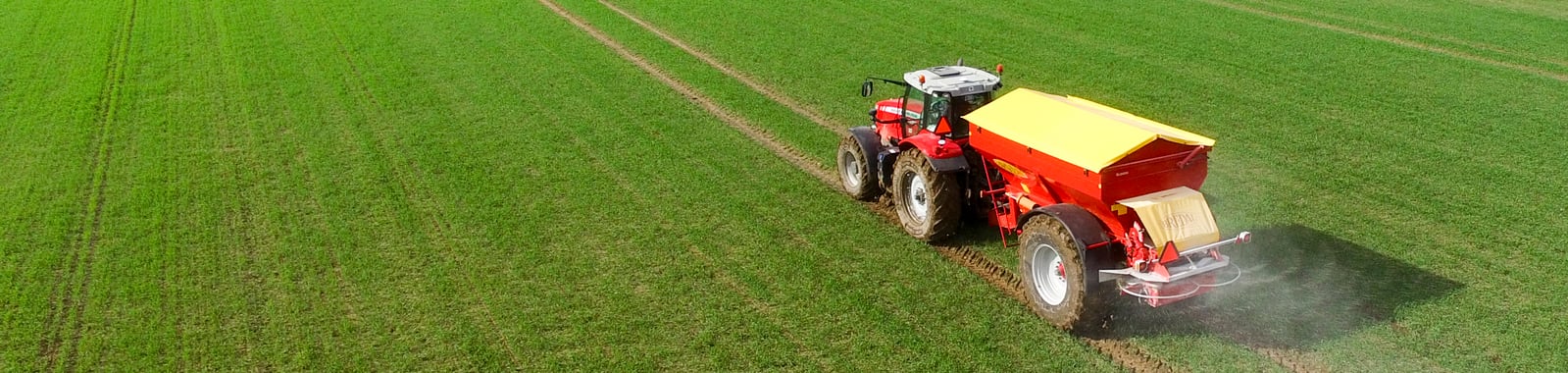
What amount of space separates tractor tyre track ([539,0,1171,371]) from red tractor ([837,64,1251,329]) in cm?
26

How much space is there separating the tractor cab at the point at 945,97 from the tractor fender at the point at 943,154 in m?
0.28

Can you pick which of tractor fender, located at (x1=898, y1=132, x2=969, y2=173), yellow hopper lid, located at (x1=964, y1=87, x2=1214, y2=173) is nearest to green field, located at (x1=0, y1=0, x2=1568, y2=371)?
tractor fender, located at (x1=898, y1=132, x2=969, y2=173)

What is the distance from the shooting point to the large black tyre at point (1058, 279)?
28.6ft

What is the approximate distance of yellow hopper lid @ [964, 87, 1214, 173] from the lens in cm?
877

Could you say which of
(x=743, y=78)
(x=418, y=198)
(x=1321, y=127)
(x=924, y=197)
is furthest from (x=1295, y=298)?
(x=743, y=78)

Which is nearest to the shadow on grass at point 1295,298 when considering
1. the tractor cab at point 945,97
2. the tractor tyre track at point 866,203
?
the tractor tyre track at point 866,203

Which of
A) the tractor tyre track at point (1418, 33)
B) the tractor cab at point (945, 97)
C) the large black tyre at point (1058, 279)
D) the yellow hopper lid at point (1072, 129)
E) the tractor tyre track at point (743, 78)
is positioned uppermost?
the yellow hopper lid at point (1072, 129)

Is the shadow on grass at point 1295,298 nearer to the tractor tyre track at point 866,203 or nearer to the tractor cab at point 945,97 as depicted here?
the tractor tyre track at point 866,203

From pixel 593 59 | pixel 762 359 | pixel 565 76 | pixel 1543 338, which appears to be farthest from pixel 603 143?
pixel 1543 338

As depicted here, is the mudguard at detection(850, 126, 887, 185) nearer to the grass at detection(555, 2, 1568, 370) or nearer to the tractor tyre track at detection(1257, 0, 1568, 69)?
the grass at detection(555, 2, 1568, 370)

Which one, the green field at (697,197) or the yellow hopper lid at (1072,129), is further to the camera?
the green field at (697,197)

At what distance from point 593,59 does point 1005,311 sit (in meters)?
13.0

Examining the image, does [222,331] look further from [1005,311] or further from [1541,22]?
[1541,22]

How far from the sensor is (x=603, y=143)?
50.5ft
